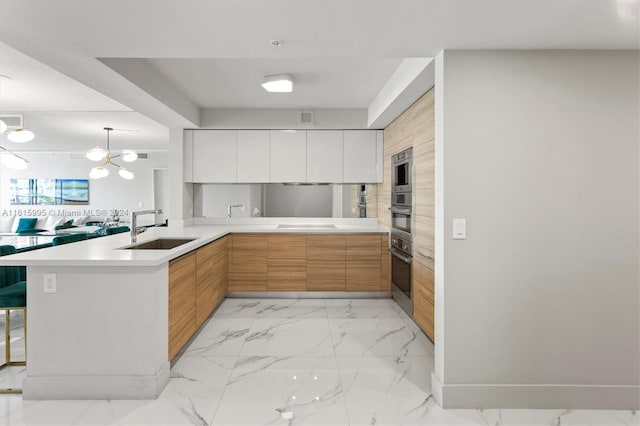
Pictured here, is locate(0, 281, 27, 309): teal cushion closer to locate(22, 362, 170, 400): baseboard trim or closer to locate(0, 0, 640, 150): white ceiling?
→ locate(22, 362, 170, 400): baseboard trim

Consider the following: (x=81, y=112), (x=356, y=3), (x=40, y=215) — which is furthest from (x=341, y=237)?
(x=40, y=215)

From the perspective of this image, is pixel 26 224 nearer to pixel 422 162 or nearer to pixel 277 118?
pixel 277 118

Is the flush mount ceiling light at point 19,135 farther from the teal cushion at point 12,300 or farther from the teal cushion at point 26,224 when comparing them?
the teal cushion at point 26,224

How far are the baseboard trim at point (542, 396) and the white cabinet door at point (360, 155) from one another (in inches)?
118

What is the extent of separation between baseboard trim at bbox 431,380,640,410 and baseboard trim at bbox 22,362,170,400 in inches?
70.5

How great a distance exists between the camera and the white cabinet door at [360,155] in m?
4.79

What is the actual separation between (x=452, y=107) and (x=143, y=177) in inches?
332

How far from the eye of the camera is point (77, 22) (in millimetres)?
1899

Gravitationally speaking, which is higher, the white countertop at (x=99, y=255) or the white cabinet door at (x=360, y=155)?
the white cabinet door at (x=360, y=155)

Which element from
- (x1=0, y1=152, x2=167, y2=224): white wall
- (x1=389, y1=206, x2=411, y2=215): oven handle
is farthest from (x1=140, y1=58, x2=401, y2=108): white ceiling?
(x1=0, y1=152, x2=167, y2=224): white wall

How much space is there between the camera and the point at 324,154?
188 inches

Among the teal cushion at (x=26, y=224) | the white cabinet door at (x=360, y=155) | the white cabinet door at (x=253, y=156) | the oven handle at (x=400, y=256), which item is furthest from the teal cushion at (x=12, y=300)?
the teal cushion at (x=26, y=224)

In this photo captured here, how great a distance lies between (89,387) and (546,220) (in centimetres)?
292

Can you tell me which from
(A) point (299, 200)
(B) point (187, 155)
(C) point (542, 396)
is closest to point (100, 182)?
(B) point (187, 155)
